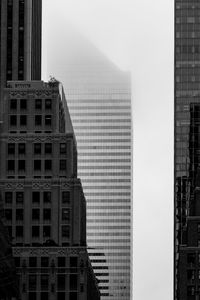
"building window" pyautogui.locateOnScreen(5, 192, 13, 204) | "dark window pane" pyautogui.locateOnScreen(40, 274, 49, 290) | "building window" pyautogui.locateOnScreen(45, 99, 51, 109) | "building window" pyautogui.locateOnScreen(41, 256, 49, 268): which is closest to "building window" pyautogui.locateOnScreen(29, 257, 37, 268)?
"building window" pyautogui.locateOnScreen(41, 256, 49, 268)

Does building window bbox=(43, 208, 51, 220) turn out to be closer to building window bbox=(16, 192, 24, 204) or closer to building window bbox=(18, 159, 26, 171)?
building window bbox=(16, 192, 24, 204)

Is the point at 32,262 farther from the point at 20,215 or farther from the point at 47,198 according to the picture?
the point at 47,198

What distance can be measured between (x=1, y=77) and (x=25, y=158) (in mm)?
27537

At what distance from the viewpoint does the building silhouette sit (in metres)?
167

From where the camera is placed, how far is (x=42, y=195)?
173 metres

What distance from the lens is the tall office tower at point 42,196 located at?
547 feet

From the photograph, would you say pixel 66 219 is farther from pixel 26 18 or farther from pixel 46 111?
pixel 26 18

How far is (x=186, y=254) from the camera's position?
17062 centimetres

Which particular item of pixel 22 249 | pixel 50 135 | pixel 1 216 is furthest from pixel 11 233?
pixel 1 216

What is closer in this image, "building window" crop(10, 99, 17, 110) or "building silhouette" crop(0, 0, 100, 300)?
"building silhouette" crop(0, 0, 100, 300)

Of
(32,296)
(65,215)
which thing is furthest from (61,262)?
(65,215)

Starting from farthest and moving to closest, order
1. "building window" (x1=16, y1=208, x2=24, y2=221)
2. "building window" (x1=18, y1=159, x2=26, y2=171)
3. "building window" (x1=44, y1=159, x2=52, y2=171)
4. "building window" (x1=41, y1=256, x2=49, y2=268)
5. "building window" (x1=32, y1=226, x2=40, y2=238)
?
"building window" (x1=18, y1=159, x2=26, y2=171) < "building window" (x1=44, y1=159, x2=52, y2=171) < "building window" (x1=16, y1=208, x2=24, y2=221) < "building window" (x1=32, y1=226, x2=40, y2=238) < "building window" (x1=41, y1=256, x2=49, y2=268)

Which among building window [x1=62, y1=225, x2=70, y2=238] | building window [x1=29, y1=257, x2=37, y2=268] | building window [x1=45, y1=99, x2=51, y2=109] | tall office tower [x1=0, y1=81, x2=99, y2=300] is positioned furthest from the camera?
building window [x1=45, y1=99, x2=51, y2=109]

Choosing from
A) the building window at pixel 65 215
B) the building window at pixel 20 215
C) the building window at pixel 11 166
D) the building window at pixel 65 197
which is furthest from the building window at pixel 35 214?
the building window at pixel 11 166
